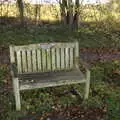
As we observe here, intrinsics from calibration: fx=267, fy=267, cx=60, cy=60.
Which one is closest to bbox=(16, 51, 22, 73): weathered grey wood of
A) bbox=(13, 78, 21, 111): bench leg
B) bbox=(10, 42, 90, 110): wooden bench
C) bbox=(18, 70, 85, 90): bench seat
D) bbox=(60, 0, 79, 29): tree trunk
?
bbox=(10, 42, 90, 110): wooden bench

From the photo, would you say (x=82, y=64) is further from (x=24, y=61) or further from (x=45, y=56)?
(x=24, y=61)

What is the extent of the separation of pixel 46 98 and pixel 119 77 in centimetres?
204

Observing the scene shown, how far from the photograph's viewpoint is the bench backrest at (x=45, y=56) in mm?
5285

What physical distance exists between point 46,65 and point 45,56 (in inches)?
8.2

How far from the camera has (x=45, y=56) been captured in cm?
548

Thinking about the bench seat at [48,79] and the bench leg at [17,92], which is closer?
the bench leg at [17,92]

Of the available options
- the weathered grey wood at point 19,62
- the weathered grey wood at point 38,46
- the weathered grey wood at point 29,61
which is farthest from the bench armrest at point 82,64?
the weathered grey wood at point 19,62

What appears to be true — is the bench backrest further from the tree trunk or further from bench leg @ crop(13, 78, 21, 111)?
the tree trunk

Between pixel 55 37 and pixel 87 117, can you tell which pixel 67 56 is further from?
pixel 55 37

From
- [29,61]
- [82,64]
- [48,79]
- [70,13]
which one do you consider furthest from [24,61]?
[70,13]

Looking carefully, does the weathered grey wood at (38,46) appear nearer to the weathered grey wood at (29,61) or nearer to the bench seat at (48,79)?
the weathered grey wood at (29,61)

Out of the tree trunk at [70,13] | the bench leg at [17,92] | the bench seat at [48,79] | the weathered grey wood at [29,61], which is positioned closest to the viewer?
the bench leg at [17,92]

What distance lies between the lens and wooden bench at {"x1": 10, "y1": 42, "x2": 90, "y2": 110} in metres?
5.13

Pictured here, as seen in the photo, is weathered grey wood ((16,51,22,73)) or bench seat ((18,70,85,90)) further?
weathered grey wood ((16,51,22,73))
